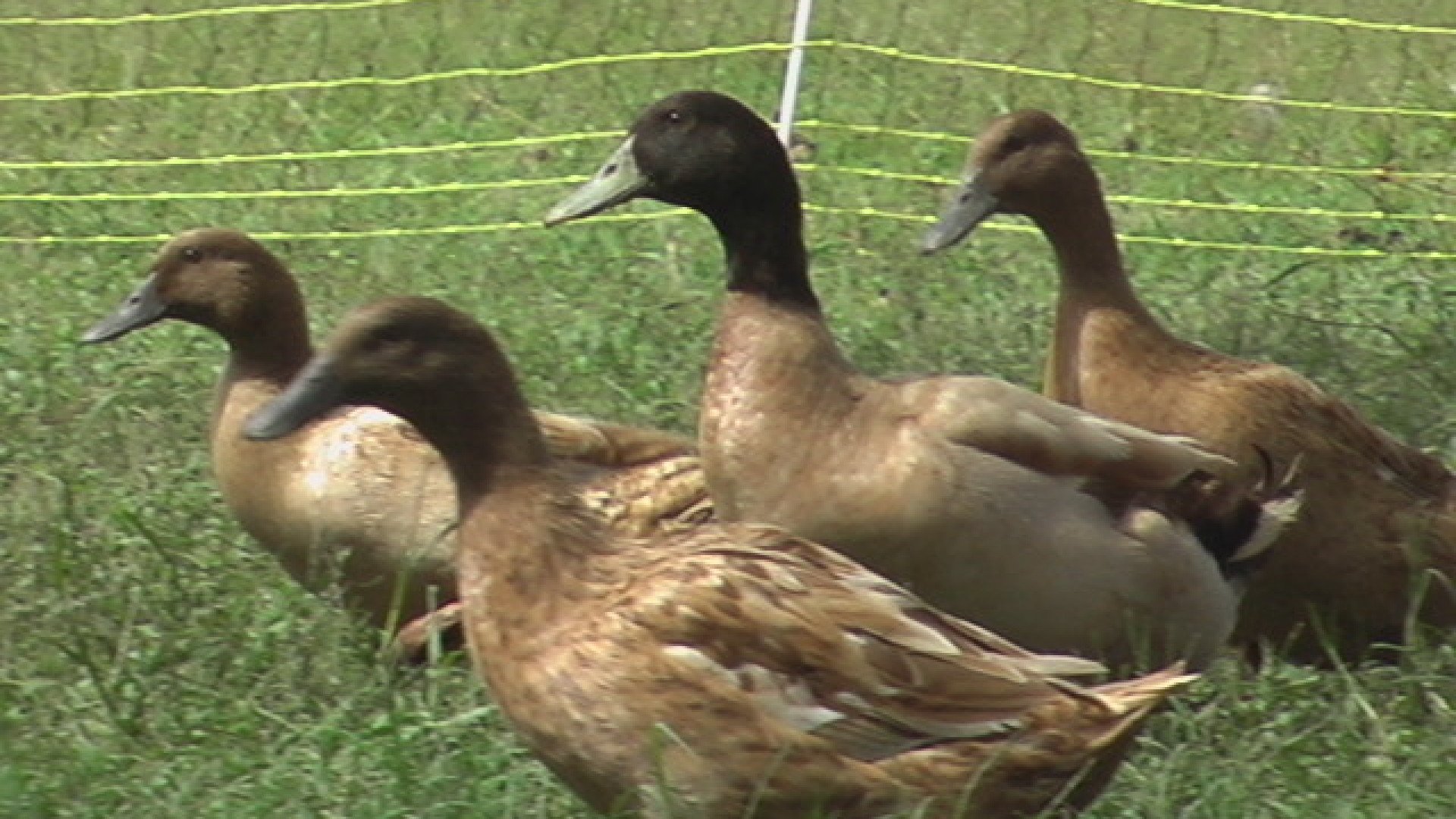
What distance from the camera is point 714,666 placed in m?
4.80

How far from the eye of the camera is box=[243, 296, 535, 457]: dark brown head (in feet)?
16.7

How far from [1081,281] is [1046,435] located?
0.85 metres

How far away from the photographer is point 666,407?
7918 mm

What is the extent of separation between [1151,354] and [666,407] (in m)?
1.75

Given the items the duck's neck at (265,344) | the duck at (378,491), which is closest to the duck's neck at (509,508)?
the duck at (378,491)

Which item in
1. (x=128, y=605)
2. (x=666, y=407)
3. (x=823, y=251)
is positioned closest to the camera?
(x=128, y=605)

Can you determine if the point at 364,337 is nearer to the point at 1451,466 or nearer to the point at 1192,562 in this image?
the point at 1192,562

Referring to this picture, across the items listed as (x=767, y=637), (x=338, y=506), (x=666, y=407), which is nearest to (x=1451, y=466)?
(x=666, y=407)

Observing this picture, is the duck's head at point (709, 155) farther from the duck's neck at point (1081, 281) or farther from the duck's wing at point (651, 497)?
the duck's neck at point (1081, 281)

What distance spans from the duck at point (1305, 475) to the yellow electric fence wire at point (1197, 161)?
3114 millimetres

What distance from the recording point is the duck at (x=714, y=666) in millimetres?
4773

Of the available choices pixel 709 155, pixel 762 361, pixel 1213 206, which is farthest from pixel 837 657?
pixel 1213 206

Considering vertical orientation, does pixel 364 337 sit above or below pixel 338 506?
above

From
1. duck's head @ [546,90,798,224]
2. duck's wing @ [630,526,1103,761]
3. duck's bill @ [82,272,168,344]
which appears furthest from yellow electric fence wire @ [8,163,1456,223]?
duck's wing @ [630,526,1103,761]
